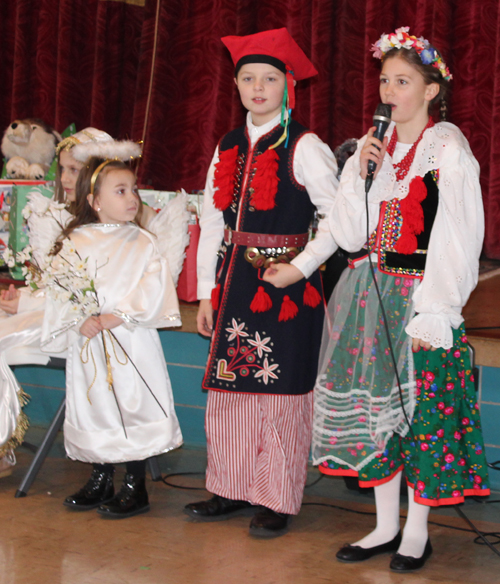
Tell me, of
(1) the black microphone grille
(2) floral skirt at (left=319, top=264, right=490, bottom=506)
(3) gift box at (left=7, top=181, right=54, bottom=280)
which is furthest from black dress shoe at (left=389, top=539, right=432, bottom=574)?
(3) gift box at (left=7, top=181, right=54, bottom=280)

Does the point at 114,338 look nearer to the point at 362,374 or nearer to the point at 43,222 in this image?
the point at 43,222

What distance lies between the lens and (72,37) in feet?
13.3

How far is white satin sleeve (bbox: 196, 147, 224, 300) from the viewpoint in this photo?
7.36 ft

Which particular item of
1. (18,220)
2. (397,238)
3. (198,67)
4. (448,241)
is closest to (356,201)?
(397,238)

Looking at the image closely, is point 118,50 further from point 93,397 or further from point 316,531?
point 316,531

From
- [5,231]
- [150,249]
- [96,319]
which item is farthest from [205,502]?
[5,231]

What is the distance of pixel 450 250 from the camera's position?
5.71ft

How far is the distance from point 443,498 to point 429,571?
211 millimetres

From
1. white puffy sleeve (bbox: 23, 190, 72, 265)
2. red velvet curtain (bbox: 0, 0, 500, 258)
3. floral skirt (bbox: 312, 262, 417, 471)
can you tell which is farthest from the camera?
red velvet curtain (bbox: 0, 0, 500, 258)

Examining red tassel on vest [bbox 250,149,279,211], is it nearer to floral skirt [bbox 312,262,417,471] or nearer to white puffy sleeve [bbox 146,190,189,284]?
floral skirt [bbox 312,262,417,471]

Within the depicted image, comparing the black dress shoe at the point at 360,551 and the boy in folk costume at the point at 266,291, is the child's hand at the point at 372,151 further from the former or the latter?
the black dress shoe at the point at 360,551

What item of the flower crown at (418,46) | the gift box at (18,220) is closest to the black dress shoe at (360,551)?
the flower crown at (418,46)

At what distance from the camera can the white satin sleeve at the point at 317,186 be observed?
203 cm

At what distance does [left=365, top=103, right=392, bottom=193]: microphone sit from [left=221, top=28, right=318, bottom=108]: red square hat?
1.32ft
